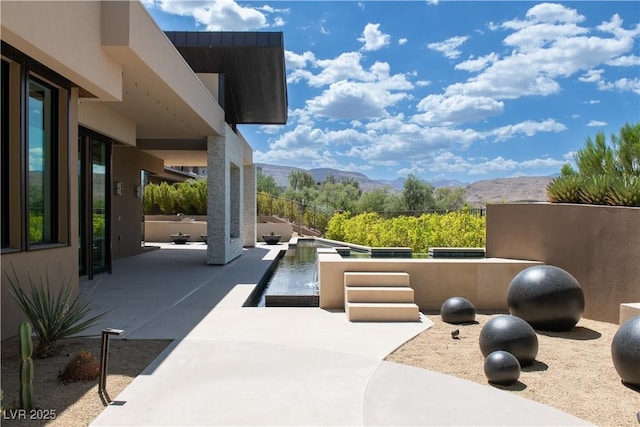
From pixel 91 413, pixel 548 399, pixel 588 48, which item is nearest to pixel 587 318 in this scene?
pixel 548 399

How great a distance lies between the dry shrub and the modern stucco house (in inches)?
76.6

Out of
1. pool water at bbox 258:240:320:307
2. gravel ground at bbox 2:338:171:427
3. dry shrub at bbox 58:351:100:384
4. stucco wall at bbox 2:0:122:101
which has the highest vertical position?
stucco wall at bbox 2:0:122:101

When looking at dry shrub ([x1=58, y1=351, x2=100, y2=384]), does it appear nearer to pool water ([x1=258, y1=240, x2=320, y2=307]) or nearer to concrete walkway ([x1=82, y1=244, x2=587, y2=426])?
concrete walkway ([x1=82, y1=244, x2=587, y2=426])

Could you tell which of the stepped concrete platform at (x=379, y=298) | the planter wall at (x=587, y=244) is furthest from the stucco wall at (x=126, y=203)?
the planter wall at (x=587, y=244)

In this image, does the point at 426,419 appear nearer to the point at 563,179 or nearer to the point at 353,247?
the point at 563,179

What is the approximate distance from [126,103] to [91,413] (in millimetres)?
8557

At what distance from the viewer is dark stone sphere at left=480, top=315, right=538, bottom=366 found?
5.18 meters

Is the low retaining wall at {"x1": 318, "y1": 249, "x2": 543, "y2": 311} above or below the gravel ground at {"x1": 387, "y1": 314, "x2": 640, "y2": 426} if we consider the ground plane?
above

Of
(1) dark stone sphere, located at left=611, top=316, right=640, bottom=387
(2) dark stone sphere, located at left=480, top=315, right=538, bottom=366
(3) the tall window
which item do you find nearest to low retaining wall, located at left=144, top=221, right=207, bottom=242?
(3) the tall window

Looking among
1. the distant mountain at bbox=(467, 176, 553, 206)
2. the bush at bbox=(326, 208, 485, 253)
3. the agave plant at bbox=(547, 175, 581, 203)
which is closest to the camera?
the agave plant at bbox=(547, 175, 581, 203)

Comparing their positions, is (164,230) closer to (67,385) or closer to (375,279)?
(375,279)

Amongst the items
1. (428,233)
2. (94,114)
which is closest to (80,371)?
(94,114)

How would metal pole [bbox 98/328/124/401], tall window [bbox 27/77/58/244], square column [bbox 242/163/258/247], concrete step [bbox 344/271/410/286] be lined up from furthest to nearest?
square column [bbox 242/163/258/247]
concrete step [bbox 344/271/410/286]
tall window [bbox 27/77/58/244]
metal pole [bbox 98/328/124/401]

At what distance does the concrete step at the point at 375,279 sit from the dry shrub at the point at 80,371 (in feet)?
14.4
